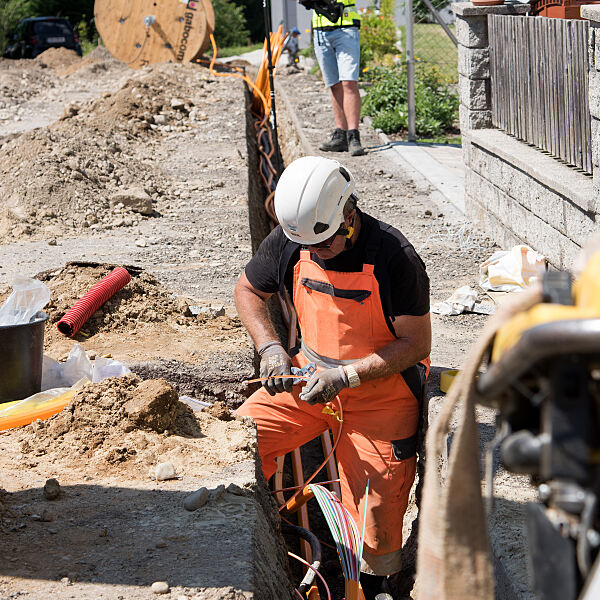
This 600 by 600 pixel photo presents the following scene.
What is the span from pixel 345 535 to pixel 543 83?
4.09m

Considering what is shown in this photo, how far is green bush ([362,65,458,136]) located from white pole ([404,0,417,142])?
0.55m

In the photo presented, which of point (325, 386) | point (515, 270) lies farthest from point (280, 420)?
point (515, 270)

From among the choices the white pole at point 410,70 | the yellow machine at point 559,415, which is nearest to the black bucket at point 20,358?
the yellow machine at point 559,415

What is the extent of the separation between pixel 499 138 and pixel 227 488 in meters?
4.87

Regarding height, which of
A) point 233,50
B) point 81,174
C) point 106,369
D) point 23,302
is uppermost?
point 233,50

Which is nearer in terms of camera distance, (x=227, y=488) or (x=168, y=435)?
(x=227, y=488)

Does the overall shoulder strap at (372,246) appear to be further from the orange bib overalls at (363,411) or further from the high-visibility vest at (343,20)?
the high-visibility vest at (343,20)

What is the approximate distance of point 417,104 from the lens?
1263 centimetres

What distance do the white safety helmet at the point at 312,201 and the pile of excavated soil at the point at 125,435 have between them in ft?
3.28

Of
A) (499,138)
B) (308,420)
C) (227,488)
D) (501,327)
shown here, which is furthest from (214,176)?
(501,327)

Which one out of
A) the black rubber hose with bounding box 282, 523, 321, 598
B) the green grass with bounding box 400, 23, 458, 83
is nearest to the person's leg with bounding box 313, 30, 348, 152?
the green grass with bounding box 400, 23, 458, 83

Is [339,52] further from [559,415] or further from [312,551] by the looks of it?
[559,415]

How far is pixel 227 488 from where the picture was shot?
12.2 ft

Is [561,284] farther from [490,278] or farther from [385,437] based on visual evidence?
[490,278]
